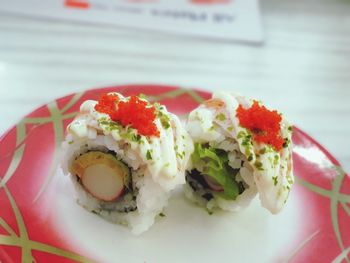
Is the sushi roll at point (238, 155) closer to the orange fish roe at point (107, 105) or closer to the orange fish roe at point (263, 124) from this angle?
the orange fish roe at point (263, 124)

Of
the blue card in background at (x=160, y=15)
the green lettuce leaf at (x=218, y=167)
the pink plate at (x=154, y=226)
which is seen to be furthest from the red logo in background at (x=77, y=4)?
the green lettuce leaf at (x=218, y=167)

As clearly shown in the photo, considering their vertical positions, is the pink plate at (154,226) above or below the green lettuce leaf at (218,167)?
below

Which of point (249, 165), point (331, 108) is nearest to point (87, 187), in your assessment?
point (249, 165)

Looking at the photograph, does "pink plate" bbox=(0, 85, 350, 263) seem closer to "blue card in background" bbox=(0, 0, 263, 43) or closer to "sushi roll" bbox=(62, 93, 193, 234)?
"sushi roll" bbox=(62, 93, 193, 234)

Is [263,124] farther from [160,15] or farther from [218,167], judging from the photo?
[160,15]

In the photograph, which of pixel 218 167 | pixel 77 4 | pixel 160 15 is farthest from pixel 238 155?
pixel 77 4
